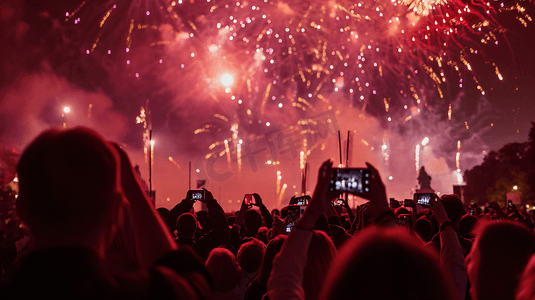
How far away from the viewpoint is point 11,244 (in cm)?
953

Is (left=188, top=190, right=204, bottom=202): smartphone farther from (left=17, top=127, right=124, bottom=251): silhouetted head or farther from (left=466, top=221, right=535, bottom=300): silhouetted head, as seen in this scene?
(left=17, top=127, right=124, bottom=251): silhouetted head

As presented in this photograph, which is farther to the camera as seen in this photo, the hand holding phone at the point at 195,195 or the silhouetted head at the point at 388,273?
the hand holding phone at the point at 195,195

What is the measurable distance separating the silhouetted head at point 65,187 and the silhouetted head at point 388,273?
40.9 inches

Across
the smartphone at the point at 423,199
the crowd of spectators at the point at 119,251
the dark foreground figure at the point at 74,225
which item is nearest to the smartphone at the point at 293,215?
the smartphone at the point at 423,199

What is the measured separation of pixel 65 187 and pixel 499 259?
279cm

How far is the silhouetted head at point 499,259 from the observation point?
280 cm

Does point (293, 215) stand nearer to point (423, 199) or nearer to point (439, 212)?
point (423, 199)

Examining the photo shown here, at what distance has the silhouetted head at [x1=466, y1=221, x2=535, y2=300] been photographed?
2797 mm

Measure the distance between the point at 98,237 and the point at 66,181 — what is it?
279mm

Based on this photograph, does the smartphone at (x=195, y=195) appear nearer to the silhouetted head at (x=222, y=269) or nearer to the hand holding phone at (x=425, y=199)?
the silhouetted head at (x=222, y=269)

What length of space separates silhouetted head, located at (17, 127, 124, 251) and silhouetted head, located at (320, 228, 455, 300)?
1038 millimetres

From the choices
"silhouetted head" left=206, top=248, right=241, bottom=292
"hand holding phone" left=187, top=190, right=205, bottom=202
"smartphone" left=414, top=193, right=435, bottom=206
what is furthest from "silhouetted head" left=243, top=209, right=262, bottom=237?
"smartphone" left=414, top=193, right=435, bottom=206

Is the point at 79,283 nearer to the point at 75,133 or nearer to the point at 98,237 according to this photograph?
the point at 98,237

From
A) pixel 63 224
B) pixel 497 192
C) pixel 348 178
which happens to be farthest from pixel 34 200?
pixel 497 192
